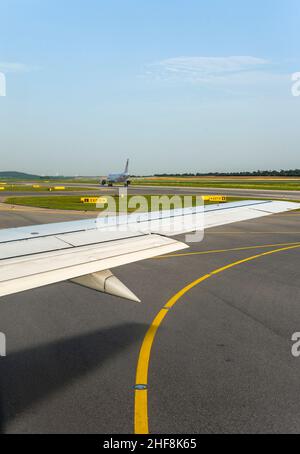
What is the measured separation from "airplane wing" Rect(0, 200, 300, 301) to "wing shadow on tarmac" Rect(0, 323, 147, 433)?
63.7 inches

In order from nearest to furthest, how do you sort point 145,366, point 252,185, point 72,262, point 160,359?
point 72,262
point 145,366
point 160,359
point 252,185

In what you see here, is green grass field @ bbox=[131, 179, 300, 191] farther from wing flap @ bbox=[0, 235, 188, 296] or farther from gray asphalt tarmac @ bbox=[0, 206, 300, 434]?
wing flap @ bbox=[0, 235, 188, 296]

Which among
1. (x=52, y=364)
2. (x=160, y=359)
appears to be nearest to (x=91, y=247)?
(x=52, y=364)

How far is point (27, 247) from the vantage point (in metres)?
5.82

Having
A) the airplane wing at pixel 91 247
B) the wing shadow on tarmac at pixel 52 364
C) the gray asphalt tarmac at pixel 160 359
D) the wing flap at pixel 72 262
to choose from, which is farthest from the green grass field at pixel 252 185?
the wing flap at pixel 72 262

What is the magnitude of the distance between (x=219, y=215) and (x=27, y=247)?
16.2ft

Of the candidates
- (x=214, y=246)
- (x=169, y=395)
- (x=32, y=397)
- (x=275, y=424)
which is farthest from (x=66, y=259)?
(x=214, y=246)

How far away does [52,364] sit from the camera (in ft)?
22.6

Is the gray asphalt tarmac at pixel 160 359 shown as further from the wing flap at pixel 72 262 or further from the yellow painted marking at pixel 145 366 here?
the wing flap at pixel 72 262

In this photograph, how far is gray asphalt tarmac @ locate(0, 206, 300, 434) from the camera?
210 inches

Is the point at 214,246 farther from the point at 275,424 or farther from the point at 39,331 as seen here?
the point at 275,424

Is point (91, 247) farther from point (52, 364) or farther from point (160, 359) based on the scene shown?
point (160, 359)

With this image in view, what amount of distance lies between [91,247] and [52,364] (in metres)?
2.40

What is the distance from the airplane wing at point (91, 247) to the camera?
4.95 meters
